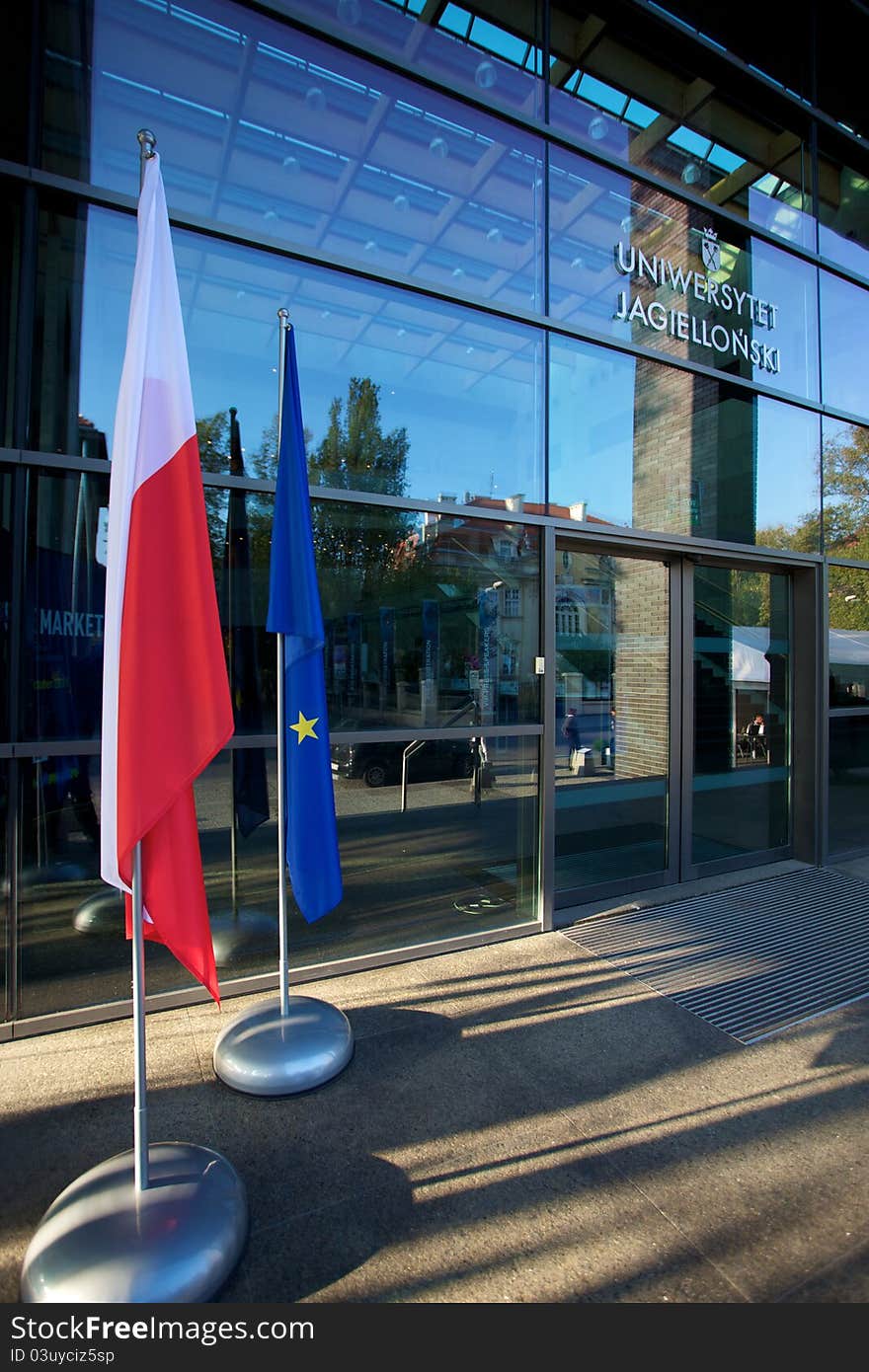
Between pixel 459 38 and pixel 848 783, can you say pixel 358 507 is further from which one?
pixel 848 783

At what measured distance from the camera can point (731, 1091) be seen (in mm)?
2961

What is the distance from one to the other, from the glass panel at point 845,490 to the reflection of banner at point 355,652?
4.97 metres

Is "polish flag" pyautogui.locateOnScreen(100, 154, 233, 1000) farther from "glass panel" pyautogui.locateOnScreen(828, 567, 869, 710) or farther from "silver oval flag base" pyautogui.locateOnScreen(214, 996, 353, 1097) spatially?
"glass panel" pyautogui.locateOnScreen(828, 567, 869, 710)

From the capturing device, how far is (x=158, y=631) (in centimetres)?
214

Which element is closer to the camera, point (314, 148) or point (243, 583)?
point (243, 583)

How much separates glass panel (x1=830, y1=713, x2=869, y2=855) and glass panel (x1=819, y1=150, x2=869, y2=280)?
422cm

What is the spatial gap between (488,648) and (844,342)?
17.7 feet

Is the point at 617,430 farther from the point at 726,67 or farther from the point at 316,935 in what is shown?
the point at 316,935

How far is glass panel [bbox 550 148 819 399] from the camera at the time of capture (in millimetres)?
A: 5059

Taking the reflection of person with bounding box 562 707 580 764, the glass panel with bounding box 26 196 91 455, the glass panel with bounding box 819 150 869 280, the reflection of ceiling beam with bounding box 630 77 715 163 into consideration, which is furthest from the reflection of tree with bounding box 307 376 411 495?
the glass panel with bounding box 819 150 869 280

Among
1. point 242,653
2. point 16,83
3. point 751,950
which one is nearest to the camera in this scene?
point 16,83

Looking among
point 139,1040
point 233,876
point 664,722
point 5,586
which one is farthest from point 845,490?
point 139,1040

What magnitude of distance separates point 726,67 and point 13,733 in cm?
762

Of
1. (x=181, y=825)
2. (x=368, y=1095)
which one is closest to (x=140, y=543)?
(x=181, y=825)
